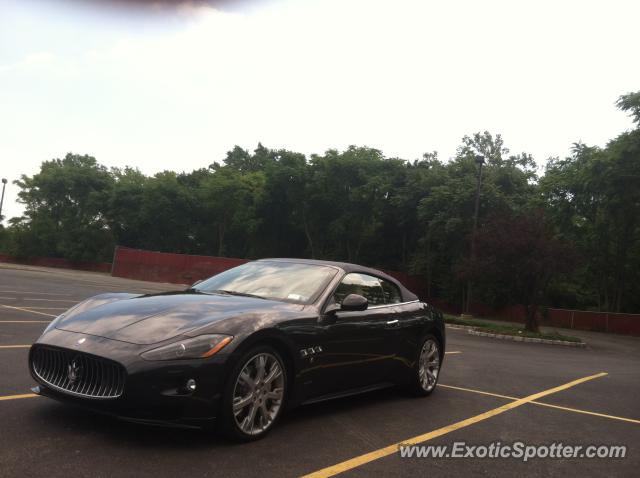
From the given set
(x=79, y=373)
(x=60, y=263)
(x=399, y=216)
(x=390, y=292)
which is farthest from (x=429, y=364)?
(x=60, y=263)

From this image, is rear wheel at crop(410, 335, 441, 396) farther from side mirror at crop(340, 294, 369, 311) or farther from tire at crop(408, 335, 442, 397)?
side mirror at crop(340, 294, 369, 311)

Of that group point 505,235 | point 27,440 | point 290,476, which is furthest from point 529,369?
point 505,235

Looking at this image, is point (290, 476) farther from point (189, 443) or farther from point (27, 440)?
point (27, 440)

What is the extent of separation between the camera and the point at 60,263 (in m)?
65.1

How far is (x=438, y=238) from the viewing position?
132ft

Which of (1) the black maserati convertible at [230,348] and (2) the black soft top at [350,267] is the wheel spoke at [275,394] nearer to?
(1) the black maserati convertible at [230,348]

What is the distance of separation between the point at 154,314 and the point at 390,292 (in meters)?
2.94

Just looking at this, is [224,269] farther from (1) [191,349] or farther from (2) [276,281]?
(1) [191,349]

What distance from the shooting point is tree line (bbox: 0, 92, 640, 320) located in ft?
A: 80.4

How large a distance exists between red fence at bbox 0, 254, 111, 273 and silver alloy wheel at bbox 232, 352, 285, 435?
5995cm

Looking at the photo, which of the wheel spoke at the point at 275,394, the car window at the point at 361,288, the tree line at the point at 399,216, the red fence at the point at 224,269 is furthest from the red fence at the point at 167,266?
the wheel spoke at the point at 275,394

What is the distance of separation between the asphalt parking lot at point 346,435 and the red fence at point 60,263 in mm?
57048

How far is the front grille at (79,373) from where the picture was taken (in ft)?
12.6

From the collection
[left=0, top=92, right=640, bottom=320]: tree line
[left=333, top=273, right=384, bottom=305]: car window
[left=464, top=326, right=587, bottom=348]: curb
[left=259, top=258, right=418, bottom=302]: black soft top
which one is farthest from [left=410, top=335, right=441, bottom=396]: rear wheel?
[left=0, top=92, right=640, bottom=320]: tree line
